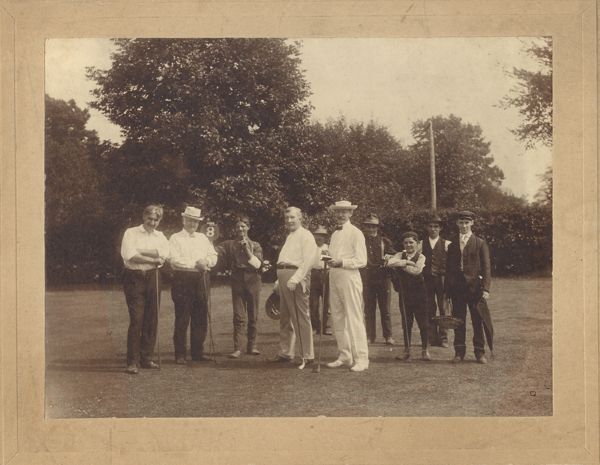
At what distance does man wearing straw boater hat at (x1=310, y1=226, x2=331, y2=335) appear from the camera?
20.1ft

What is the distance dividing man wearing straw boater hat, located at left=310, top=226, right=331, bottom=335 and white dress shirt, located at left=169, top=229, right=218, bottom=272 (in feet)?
3.15

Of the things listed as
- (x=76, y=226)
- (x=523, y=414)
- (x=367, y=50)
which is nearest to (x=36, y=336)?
(x=76, y=226)

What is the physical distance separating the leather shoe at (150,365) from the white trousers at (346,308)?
1629 mm

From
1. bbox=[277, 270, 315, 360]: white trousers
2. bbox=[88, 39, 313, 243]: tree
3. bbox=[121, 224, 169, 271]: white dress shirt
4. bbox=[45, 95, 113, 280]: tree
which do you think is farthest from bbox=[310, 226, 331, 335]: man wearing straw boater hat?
bbox=[45, 95, 113, 280]: tree

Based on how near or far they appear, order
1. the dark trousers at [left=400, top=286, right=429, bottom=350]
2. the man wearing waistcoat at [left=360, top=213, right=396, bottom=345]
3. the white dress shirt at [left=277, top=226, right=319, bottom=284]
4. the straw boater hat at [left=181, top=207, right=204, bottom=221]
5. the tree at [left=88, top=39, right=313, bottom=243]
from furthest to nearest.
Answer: the dark trousers at [left=400, top=286, right=429, bottom=350] < the man wearing waistcoat at [left=360, top=213, right=396, bottom=345] < the white dress shirt at [left=277, top=226, right=319, bottom=284] < the straw boater hat at [left=181, top=207, right=204, bottom=221] < the tree at [left=88, top=39, right=313, bottom=243]

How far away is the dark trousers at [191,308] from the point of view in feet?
20.4

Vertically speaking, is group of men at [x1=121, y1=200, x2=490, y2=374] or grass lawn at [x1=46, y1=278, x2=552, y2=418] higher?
group of men at [x1=121, y1=200, x2=490, y2=374]

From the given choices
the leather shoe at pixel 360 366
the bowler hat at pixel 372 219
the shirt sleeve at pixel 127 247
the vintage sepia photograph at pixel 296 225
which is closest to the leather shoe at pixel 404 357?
the vintage sepia photograph at pixel 296 225

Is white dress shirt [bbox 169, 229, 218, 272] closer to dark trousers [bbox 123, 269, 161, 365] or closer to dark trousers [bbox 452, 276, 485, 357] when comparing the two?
dark trousers [bbox 123, 269, 161, 365]

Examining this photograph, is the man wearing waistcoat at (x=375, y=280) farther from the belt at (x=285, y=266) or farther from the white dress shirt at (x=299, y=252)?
the belt at (x=285, y=266)

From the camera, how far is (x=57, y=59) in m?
5.54

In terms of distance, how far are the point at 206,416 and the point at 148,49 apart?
308cm

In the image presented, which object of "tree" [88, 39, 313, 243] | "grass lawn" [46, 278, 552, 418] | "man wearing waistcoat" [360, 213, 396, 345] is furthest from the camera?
"man wearing waistcoat" [360, 213, 396, 345]

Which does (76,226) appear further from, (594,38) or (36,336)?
(594,38)
